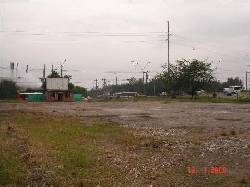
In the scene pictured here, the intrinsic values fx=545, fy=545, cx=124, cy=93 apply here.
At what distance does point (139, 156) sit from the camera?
14.6 meters

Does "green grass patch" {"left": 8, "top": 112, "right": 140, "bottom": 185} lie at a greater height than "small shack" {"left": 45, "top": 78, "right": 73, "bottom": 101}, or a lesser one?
lesser

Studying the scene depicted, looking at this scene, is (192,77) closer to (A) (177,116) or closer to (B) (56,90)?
(B) (56,90)

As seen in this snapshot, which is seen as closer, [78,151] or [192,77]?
[78,151]

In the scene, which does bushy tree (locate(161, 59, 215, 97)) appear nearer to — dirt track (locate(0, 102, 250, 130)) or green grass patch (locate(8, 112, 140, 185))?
dirt track (locate(0, 102, 250, 130))

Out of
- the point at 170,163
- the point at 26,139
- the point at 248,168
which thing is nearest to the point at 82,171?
the point at 170,163

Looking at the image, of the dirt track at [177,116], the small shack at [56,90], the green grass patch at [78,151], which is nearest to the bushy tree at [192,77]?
the small shack at [56,90]

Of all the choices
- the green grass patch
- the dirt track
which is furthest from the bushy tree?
the green grass patch

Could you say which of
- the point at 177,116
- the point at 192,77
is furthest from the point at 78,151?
the point at 192,77

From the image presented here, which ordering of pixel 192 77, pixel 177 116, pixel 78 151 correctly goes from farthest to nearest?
pixel 192 77 < pixel 177 116 < pixel 78 151

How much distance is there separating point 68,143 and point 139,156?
11.5 ft

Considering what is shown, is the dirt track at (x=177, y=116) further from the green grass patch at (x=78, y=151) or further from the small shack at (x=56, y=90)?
the small shack at (x=56, y=90)

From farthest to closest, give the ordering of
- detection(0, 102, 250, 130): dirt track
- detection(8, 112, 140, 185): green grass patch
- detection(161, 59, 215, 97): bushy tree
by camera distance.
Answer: detection(161, 59, 215, 97): bushy tree → detection(0, 102, 250, 130): dirt track → detection(8, 112, 140, 185): green grass patch

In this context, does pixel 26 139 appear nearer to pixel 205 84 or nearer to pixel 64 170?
pixel 64 170

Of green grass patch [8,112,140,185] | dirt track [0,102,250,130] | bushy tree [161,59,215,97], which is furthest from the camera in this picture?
bushy tree [161,59,215,97]
